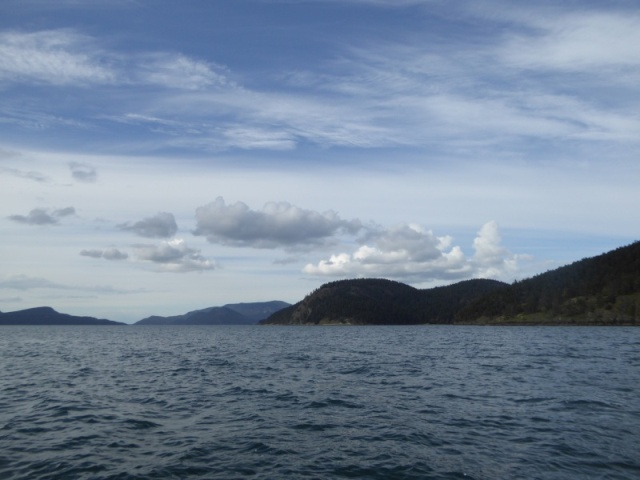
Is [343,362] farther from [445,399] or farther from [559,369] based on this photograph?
[445,399]

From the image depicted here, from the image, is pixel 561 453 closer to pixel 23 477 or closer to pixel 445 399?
pixel 445 399

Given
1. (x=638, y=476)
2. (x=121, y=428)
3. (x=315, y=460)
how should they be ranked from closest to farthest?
(x=638, y=476)
(x=315, y=460)
(x=121, y=428)

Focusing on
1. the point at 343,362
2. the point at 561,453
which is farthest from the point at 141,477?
the point at 343,362

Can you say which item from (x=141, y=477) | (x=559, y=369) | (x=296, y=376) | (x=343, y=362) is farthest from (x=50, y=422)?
(x=559, y=369)

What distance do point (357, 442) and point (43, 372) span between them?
153 ft

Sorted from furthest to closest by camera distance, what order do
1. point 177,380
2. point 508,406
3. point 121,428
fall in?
point 177,380
point 508,406
point 121,428

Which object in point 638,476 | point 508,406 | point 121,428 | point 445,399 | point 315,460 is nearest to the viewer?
point 638,476

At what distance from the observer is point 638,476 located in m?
19.9

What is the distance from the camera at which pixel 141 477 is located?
20.3 m

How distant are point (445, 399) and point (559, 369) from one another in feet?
77.5

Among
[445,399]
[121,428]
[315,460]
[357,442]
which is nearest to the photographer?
[315,460]

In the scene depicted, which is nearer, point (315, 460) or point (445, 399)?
point (315, 460)

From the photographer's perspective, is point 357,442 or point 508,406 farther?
point 508,406

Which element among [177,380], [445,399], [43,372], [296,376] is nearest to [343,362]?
[296,376]
